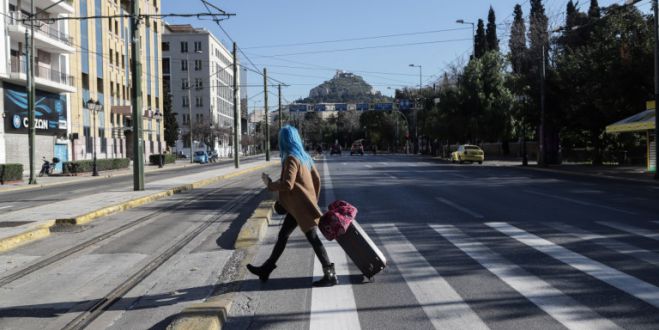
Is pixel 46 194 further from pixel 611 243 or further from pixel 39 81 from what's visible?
pixel 611 243

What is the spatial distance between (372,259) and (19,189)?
2499cm

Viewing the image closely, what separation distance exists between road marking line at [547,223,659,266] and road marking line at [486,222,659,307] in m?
0.66

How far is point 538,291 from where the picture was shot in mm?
6363

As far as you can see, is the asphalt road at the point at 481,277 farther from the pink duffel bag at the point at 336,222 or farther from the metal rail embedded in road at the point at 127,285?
the metal rail embedded in road at the point at 127,285

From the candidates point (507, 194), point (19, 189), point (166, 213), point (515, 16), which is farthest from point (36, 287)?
point (515, 16)

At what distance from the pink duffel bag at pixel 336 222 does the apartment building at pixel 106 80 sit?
3882 centimetres

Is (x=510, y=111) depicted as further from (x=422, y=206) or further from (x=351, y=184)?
(x=422, y=206)

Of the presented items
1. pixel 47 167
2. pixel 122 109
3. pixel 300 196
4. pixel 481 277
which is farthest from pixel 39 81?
pixel 481 277

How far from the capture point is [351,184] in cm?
2295

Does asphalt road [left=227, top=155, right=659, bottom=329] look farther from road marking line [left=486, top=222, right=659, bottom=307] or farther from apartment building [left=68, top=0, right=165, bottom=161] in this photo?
apartment building [left=68, top=0, right=165, bottom=161]

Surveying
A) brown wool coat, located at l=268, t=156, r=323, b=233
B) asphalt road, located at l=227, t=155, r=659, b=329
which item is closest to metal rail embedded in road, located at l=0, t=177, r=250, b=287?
asphalt road, located at l=227, t=155, r=659, b=329

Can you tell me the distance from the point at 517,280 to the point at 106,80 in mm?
53491

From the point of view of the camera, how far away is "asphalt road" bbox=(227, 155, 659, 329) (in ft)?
18.1

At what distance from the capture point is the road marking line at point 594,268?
6.21m
